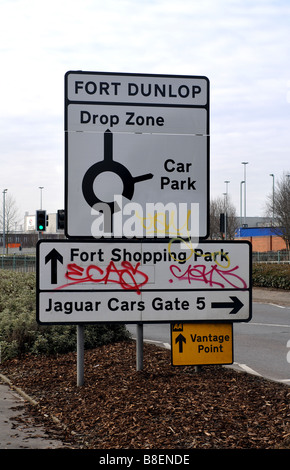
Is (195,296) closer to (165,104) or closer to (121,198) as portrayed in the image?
(121,198)

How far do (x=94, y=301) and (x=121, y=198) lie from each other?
3.42 feet

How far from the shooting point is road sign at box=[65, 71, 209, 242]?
22.1 ft

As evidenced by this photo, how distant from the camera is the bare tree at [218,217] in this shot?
6108 cm

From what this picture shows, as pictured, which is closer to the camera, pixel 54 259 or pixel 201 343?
pixel 54 259

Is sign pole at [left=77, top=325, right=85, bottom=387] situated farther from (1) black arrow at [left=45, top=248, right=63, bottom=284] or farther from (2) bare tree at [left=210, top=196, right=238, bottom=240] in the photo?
(2) bare tree at [left=210, top=196, right=238, bottom=240]

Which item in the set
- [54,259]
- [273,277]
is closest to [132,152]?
[54,259]

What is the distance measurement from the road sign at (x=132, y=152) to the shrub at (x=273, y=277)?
19.8 m

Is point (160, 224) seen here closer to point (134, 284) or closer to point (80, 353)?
point (134, 284)

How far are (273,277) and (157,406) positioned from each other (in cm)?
2142

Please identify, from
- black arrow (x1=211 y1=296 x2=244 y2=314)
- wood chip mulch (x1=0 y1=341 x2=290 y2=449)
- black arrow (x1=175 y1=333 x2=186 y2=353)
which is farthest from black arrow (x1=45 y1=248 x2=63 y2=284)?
black arrow (x1=211 y1=296 x2=244 y2=314)

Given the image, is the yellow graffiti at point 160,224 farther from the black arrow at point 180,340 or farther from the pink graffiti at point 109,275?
the black arrow at point 180,340

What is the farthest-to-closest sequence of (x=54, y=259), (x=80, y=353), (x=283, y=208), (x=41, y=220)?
1. (x=283, y=208)
2. (x=41, y=220)
3. (x=80, y=353)
4. (x=54, y=259)

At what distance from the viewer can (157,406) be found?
5859mm
